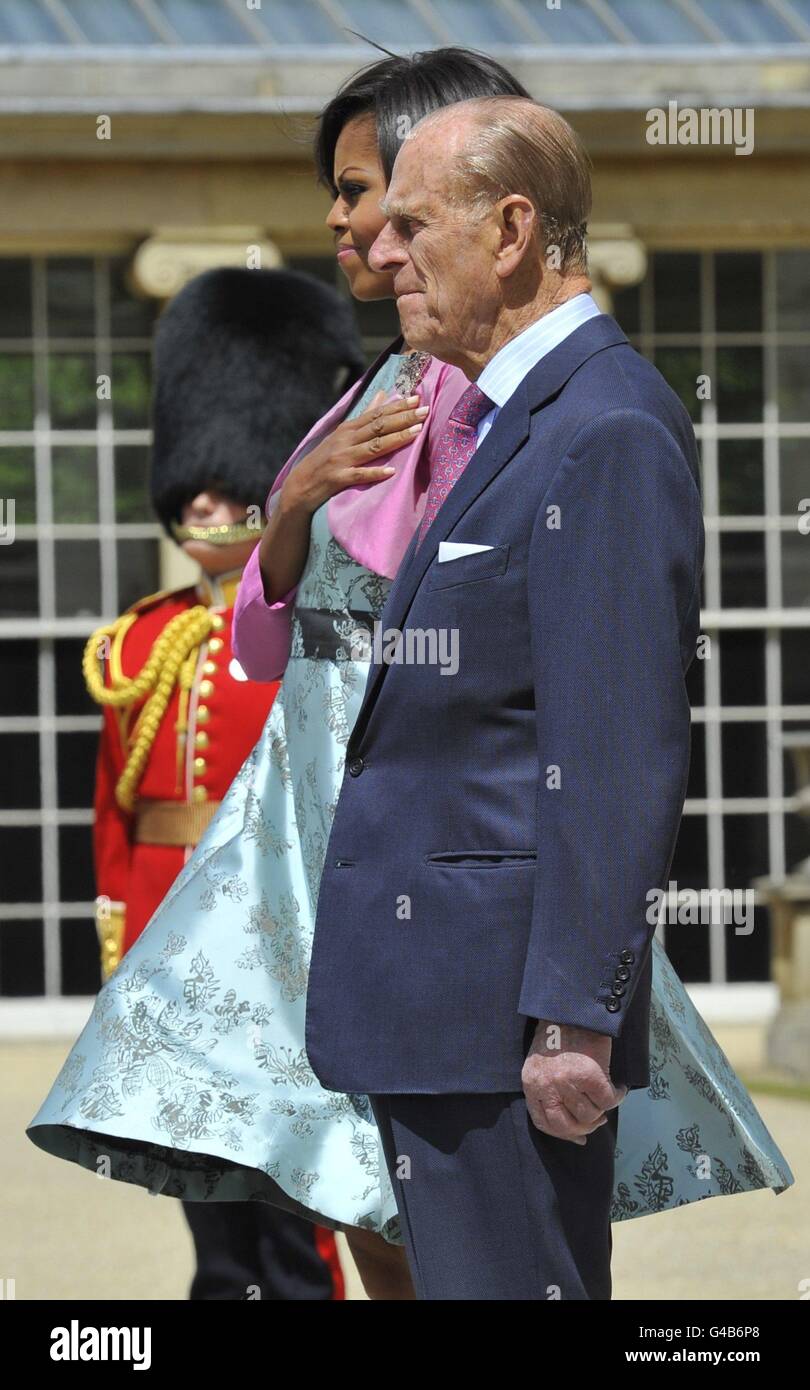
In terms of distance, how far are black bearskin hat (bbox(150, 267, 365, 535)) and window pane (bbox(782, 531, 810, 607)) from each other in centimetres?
469

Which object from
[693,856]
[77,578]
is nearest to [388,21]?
[77,578]

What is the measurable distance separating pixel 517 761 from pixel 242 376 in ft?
7.18

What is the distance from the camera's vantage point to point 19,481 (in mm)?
8812

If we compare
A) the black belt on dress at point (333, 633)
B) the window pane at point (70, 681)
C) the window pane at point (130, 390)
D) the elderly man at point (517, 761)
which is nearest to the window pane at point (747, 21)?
the window pane at point (130, 390)

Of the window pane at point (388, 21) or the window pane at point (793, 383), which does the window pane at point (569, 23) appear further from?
the window pane at point (793, 383)

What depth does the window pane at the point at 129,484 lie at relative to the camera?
8.80 metres

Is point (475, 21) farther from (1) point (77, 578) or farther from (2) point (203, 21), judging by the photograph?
(1) point (77, 578)

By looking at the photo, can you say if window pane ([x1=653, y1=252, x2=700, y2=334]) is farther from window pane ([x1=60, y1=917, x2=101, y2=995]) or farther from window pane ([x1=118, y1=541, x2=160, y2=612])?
window pane ([x1=60, y1=917, x2=101, y2=995])

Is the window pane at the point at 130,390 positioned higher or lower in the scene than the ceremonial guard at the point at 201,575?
higher

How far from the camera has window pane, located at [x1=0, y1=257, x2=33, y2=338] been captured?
28.7 ft

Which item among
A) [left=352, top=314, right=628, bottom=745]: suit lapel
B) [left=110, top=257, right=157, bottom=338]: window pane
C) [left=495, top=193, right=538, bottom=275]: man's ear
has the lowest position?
[left=352, top=314, right=628, bottom=745]: suit lapel

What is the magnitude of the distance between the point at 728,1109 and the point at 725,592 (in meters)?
6.31

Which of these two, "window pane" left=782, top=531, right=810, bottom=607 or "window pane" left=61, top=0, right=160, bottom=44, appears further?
"window pane" left=782, top=531, right=810, bottom=607

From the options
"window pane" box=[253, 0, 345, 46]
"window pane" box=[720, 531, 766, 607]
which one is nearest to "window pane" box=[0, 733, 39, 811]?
"window pane" box=[253, 0, 345, 46]
